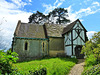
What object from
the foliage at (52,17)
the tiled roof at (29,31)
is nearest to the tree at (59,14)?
the foliage at (52,17)

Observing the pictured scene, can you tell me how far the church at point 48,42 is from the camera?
54.7ft

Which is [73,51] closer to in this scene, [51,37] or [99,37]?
[51,37]

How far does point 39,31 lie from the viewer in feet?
65.6

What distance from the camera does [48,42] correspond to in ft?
60.3

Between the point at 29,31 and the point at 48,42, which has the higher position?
Result: the point at 29,31

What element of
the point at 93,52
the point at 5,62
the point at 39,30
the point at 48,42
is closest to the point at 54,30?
the point at 39,30

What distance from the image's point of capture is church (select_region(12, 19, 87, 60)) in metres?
16.7

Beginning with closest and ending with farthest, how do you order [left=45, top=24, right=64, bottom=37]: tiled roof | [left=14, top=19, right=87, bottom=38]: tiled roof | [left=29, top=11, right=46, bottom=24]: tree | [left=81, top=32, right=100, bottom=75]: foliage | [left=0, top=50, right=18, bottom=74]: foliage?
[left=0, top=50, right=18, bottom=74]: foliage < [left=81, top=32, right=100, bottom=75]: foliage < [left=14, top=19, right=87, bottom=38]: tiled roof < [left=45, top=24, right=64, bottom=37]: tiled roof < [left=29, top=11, right=46, bottom=24]: tree

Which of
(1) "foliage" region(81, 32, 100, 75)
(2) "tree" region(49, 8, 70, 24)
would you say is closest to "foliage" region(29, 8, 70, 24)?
(2) "tree" region(49, 8, 70, 24)

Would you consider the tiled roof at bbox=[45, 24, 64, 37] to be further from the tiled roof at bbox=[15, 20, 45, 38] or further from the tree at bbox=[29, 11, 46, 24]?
the tree at bbox=[29, 11, 46, 24]

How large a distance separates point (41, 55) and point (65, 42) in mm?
5870

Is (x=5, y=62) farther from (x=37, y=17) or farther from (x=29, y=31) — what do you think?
(x=37, y=17)

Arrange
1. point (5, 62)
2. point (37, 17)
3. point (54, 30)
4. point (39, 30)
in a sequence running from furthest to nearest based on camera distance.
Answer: point (37, 17) → point (54, 30) → point (39, 30) → point (5, 62)

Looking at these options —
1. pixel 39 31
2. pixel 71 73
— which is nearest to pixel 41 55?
pixel 39 31
